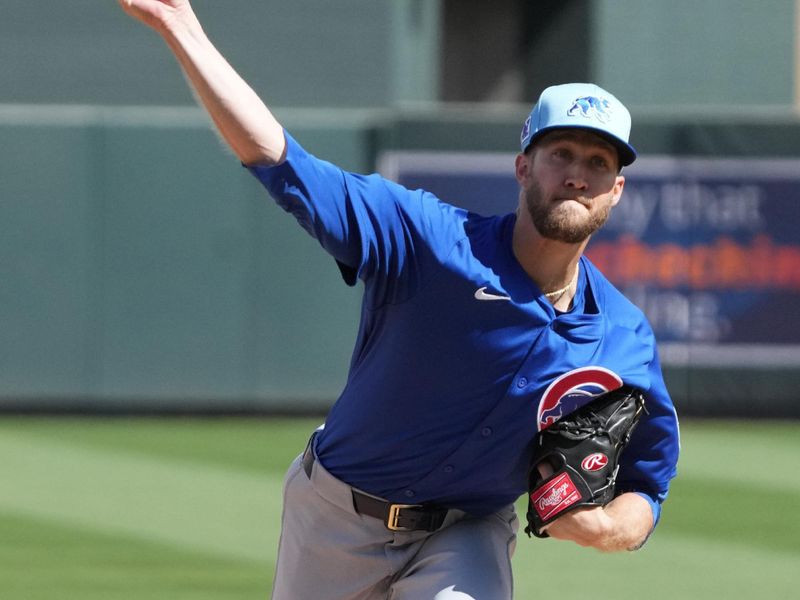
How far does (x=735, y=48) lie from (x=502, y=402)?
11.5 m

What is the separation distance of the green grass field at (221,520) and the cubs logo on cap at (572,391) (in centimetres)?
305

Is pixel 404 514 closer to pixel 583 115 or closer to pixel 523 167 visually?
pixel 523 167

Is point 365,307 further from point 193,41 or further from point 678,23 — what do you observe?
point 678,23

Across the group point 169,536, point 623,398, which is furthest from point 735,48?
point 623,398

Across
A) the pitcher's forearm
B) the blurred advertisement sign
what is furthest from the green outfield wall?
the pitcher's forearm

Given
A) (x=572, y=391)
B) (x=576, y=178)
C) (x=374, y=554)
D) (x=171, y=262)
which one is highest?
(x=576, y=178)

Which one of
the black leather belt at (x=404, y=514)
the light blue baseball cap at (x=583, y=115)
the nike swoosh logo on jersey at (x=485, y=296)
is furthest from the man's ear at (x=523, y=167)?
the black leather belt at (x=404, y=514)

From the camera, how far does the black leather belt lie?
165 inches

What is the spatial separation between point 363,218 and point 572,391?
76 centimetres

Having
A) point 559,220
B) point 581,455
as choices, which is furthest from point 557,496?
point 559,220

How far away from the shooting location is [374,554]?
424 cm

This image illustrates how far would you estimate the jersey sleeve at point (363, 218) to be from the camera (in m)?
3.61

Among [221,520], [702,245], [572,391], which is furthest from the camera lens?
[702,245]

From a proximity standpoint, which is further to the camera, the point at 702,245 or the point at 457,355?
the point at 702,245
